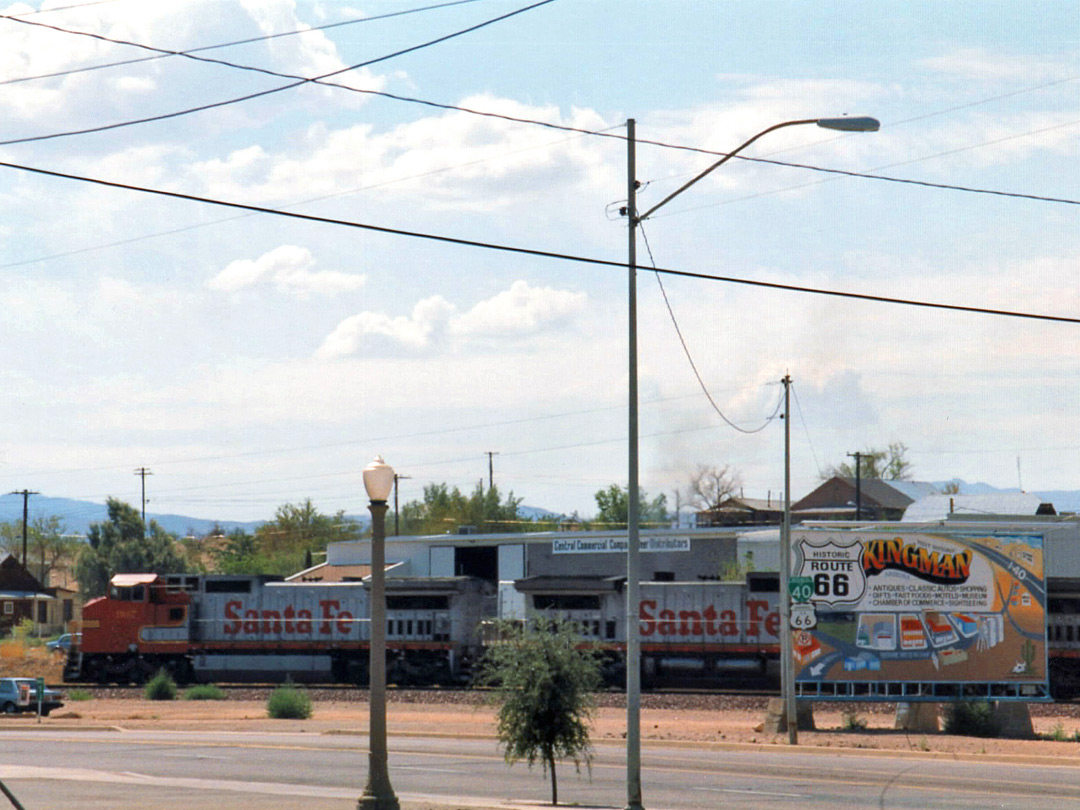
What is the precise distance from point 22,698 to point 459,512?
78.8m

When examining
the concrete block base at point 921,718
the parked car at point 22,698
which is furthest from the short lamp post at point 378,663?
the parked car at point 22,698

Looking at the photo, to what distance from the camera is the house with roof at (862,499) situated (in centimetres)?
10519

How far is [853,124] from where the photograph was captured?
56.3ft

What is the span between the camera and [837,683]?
33.2 metres

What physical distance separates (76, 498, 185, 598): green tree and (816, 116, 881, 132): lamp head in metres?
88.7

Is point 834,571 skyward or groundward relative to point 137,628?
skyward

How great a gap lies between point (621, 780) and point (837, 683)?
1077 centimetres

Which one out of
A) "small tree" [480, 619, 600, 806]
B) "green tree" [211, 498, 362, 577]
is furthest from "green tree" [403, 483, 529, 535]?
"small tree" [480, 619, 600, 806]

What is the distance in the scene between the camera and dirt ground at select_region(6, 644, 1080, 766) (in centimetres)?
3083

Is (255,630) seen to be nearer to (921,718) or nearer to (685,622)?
(685,622)

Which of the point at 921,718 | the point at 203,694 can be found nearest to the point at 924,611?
the point at 921,718

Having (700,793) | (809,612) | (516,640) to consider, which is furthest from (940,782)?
(809,612)

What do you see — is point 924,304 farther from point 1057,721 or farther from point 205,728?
point 205,728

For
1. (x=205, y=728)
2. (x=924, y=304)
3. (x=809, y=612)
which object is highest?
(x=924, y=304)
